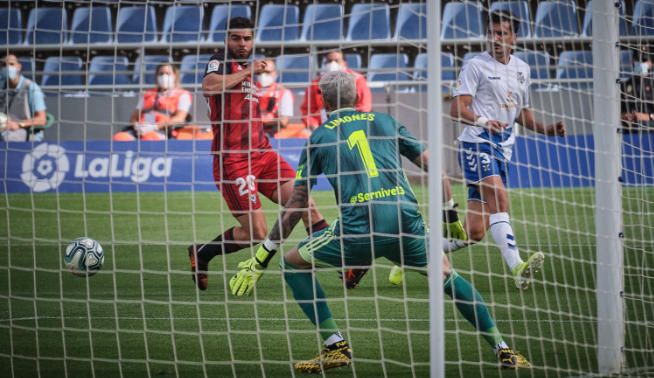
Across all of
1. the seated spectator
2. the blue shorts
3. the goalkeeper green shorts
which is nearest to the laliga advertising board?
the seated spectator

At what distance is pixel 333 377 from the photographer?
5305 millimetres

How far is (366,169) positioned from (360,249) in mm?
441

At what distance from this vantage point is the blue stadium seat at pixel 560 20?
5.94 meters

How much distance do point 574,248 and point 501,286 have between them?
100 inches

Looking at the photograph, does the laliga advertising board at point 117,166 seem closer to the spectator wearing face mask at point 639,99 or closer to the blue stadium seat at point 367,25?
the blue stadium seat at point 367,25

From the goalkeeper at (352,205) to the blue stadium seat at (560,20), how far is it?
1.19 m

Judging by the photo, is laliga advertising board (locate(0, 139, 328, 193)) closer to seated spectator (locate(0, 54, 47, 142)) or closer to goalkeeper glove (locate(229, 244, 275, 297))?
seated spectator (locate(0, 54, 47, 142))

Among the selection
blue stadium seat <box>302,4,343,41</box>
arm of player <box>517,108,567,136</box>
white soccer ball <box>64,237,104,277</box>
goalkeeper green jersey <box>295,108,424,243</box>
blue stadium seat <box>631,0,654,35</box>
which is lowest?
white soccer ball <box>64,237,104,277</box>

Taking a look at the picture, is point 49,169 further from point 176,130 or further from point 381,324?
point 381,324

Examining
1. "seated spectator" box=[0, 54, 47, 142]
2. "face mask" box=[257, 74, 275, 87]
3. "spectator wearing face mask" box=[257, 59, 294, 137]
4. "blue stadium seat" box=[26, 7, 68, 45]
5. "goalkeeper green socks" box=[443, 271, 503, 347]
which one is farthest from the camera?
"blue stadium seat" box=[26, 7, 68, 45]

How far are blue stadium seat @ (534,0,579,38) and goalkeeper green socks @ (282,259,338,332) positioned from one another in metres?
1.98

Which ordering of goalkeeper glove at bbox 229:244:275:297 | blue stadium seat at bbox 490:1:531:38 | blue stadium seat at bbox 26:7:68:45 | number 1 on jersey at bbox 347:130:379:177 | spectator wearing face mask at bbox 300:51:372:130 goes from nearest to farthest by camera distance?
number 1 on jersey at bbox 347:130:379:177 < goalkeeper glove at bbox 229:244:275:297 < blue stadium seat at bbox 490:1:531:38 < spectator wearing face mask at bbox 300:51:372:130 < blue stadium seat at bbox 26:7:68:45

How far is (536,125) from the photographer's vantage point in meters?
7.77

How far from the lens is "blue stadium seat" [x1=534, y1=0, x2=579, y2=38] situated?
5941 mm
